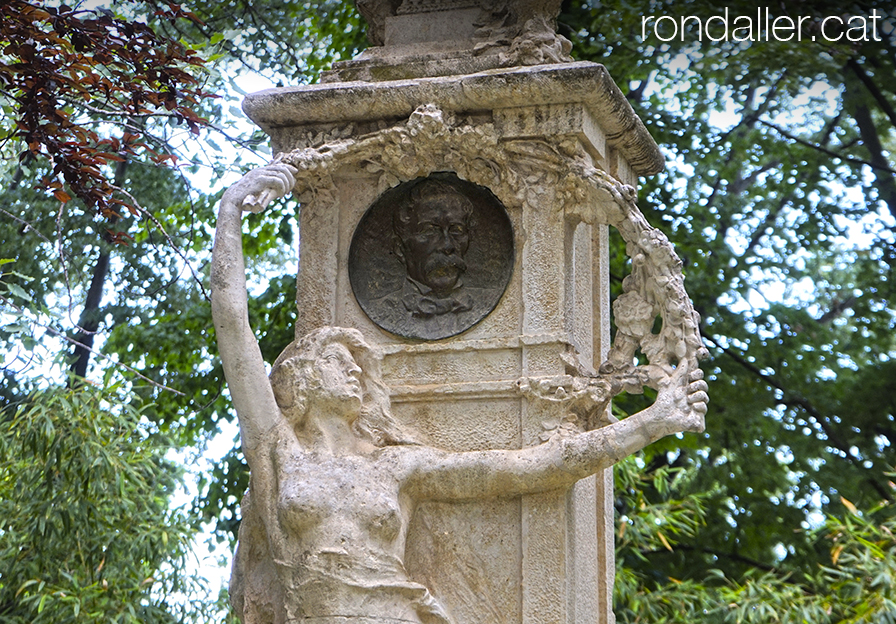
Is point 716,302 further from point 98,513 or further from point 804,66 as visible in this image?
point 98,513

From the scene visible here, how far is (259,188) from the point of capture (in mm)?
4727

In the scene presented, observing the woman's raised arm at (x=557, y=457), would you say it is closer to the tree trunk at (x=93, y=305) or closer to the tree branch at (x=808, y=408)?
the tree branch at (x=808, y=408)

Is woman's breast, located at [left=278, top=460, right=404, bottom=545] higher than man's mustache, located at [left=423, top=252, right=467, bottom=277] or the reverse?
the reverse

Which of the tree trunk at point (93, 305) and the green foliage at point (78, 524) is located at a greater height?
the tree trunk at point (93, 305)

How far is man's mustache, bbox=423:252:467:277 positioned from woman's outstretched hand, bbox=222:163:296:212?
22.2 inches

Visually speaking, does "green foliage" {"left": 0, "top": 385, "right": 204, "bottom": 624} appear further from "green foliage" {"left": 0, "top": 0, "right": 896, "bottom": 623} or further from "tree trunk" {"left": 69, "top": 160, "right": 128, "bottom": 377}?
"tree trunk" {"left": 69, "top": 160, "right": 128, "bottom": 377}

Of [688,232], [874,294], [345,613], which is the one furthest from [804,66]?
[345,613]

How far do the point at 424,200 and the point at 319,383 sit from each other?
83cm

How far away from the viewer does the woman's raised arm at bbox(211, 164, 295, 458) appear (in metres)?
4.55

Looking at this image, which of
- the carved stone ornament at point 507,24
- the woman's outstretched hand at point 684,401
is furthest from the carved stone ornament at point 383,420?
the carved stone ornament at point 507,24

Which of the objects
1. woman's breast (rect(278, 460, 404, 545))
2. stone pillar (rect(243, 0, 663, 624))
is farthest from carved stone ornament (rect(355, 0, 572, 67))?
woman's breast (rect(278, 460, 404, 545))

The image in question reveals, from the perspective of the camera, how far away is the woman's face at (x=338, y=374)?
4.61 meters

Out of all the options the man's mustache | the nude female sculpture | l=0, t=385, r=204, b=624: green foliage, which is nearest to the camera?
Answer: the nude female sculpture

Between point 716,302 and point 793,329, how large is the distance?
67 cm
